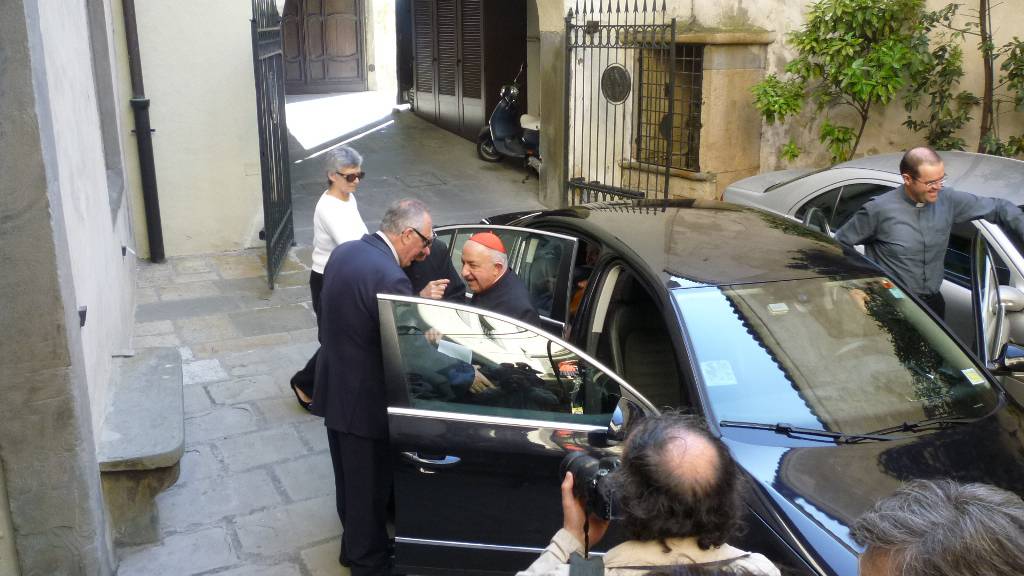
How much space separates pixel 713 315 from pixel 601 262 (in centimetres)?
73

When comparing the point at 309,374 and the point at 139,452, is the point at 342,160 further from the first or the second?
the point at 139,452

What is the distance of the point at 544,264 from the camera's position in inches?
201

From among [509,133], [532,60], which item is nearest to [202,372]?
[509,133]

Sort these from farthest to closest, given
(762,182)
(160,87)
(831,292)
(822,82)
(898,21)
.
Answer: (822,82)
(898,21)
(160,87)
(762,182)
(831,292)

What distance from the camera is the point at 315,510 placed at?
4.89 meters

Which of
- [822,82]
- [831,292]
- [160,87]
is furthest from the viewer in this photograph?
[822,82]

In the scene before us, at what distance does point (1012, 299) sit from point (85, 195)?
15.4 ft

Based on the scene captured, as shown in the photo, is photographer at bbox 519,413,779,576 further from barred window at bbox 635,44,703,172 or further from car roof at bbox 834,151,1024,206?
barred window at bbox 635,44,703,172

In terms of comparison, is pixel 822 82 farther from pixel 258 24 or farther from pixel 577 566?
pixel 577 566

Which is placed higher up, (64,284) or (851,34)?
(851,34)

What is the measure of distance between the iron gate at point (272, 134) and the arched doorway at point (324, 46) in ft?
40.7

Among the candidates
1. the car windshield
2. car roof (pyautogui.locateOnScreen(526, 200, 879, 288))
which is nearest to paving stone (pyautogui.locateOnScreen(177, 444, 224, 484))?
car roof (pyautogui.locateOnScreen(526, 200, 879, 288))

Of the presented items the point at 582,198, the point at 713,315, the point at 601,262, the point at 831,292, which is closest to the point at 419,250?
the point at 601,262

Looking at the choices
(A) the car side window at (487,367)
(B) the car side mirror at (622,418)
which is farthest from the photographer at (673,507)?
(A) the car side window at (487,367)
